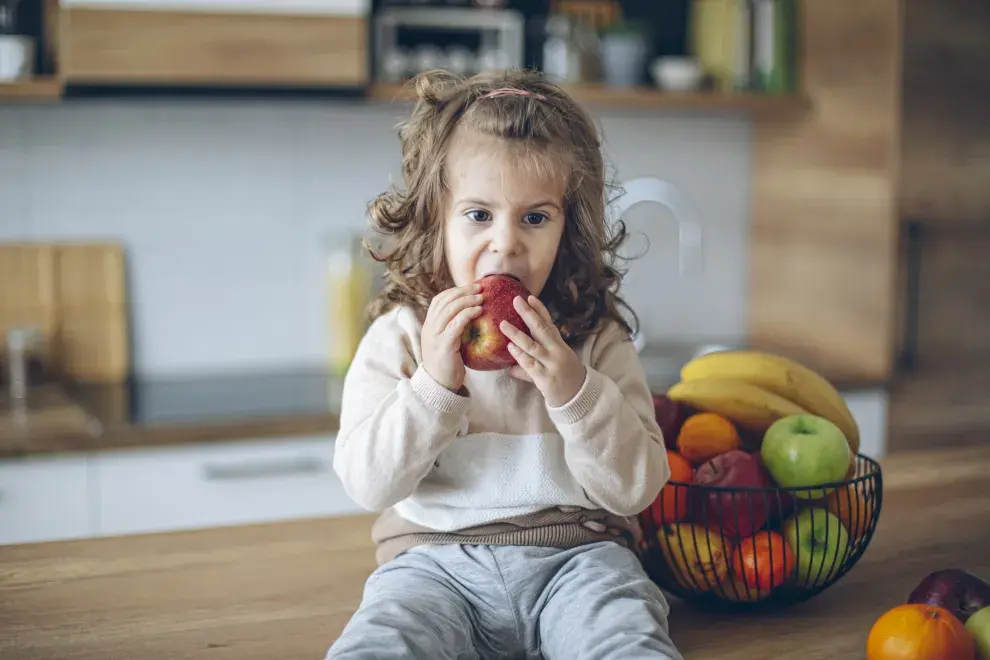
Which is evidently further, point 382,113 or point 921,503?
point 382,113

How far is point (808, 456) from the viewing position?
959mm

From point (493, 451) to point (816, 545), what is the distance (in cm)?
31

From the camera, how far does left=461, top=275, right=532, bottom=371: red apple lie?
37.1 inches

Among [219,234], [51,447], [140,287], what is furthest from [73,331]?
[51,447]

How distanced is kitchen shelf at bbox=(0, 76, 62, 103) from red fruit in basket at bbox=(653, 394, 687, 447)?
1610 mm

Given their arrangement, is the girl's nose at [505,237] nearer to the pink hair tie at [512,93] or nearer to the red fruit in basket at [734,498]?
the pink hair tie at [512,93]

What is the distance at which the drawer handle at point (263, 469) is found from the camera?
2092mm

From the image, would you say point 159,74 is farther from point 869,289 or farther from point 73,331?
point 869,289

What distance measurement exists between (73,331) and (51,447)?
60cm

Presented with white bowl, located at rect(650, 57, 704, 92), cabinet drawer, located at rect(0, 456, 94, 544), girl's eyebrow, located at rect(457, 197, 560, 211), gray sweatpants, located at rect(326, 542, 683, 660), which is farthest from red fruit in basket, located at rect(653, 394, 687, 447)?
white bowl, located at rect(650, 57, 704, 92)

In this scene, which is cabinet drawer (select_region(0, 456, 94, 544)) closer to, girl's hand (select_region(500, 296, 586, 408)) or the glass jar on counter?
the glass jar on counter

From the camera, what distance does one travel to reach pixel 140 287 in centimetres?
258

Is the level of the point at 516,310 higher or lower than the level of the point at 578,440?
higher

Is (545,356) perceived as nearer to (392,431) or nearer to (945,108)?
(392,431)
